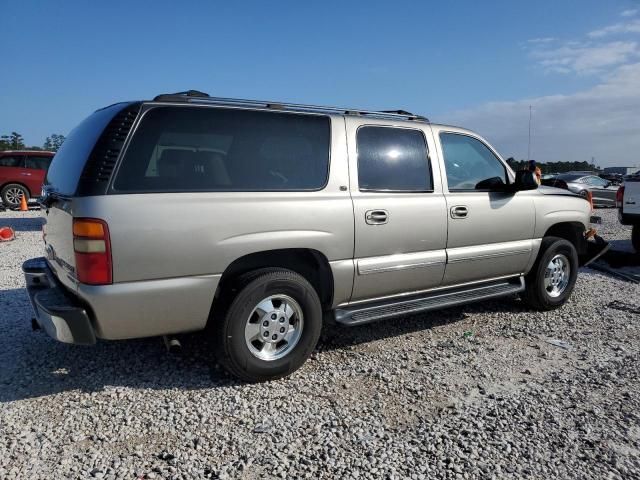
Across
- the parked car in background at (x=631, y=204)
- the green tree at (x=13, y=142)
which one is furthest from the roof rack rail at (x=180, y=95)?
the green tree at (x=13, y=142)

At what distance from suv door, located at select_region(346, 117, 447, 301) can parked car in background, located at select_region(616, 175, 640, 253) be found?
6115mm

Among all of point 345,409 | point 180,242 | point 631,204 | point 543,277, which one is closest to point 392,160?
point 180,242

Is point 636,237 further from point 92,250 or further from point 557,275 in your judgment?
point 92,250

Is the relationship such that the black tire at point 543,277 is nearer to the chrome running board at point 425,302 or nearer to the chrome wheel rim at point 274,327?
the chrome running board at point 425,302

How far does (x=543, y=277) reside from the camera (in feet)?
16.9

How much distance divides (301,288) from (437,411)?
47.2 inches

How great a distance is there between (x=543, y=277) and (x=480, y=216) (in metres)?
1.26

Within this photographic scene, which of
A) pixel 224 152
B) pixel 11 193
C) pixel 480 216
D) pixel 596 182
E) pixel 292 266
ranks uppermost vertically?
pixel 224 152

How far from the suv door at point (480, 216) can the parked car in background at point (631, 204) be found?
489cm

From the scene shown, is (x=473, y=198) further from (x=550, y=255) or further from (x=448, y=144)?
(x=550, y=255)

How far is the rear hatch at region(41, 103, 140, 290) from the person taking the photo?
288 cm

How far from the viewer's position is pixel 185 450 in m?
2.65

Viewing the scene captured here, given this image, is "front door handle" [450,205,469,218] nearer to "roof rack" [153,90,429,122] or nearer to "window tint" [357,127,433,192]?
"window tint" [357,127,433,192]

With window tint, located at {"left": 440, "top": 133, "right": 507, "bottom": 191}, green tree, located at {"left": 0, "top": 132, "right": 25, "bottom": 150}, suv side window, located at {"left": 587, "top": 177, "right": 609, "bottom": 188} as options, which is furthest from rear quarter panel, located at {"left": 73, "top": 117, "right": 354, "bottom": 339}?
green tree, located at {"left": 0, "top": 132, "right": 25, "bottom": 150}
